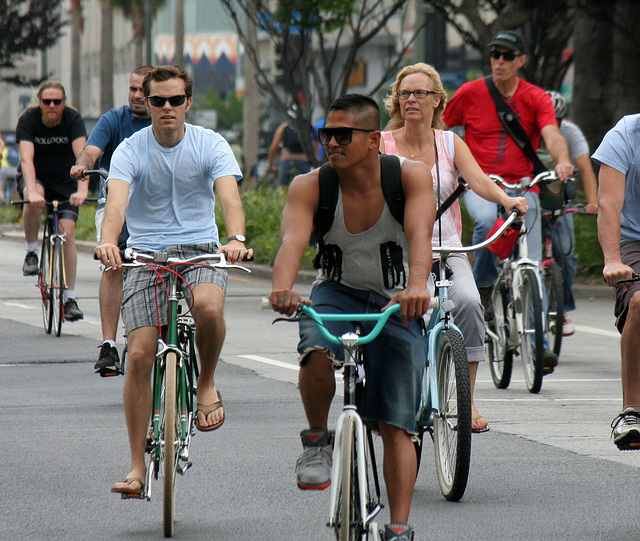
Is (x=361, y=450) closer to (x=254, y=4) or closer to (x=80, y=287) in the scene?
(x=80, y=287)

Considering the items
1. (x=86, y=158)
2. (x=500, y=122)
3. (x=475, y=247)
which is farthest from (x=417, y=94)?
(x=86, y=158)

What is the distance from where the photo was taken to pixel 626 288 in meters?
5.73

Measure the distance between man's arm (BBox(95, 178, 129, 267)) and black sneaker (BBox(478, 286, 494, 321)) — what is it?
363 cm

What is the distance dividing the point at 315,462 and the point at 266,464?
1.96 metres

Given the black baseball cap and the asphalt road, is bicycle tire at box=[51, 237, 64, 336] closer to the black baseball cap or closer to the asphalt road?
the asphalt road

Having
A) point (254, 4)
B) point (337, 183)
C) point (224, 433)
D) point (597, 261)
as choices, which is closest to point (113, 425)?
point (224, 433)

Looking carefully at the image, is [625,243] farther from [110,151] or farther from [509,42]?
[110,151]

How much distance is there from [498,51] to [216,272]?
3602mm

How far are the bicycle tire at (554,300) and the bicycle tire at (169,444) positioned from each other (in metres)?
4.52

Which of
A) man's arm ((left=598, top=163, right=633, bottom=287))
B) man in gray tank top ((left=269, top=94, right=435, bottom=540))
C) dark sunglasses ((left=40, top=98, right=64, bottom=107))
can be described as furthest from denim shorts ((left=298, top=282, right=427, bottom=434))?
dark sunglasses ((left=40, top=98, right=64, bottom=107))

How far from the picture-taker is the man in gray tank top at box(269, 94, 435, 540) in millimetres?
4652

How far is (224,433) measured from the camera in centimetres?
739

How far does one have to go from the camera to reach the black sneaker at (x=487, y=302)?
29.4ft

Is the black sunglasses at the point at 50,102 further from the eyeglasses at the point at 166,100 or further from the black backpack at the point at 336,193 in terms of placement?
the black backpack at the point at 336,193
